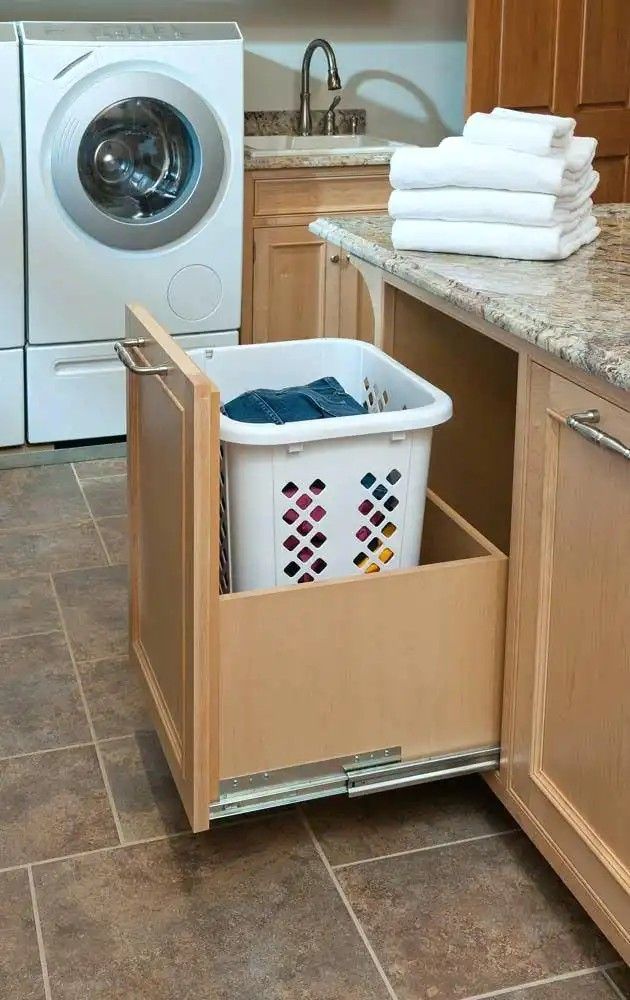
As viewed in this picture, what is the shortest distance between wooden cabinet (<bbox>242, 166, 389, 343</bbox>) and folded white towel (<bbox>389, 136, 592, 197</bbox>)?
1.86 meters

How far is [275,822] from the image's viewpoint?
1848 mm

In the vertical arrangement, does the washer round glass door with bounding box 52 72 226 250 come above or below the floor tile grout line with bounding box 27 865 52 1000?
above

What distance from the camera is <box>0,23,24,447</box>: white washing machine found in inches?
125

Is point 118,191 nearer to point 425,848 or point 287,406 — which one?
point 287,406

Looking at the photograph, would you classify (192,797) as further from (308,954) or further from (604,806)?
(604,806)

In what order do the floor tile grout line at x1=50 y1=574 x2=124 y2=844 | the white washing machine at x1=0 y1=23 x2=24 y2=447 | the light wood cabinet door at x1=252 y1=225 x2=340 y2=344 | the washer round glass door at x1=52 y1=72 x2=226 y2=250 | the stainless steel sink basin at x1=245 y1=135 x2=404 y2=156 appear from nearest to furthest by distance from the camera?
the floor tile grout line at x1=50 y1=574 x2=124 y2=844 → the white washing machine at x1=0 y1=23 x2=24 y2=447 → the washer round glass door at x1=52 y1=72 x2=226 y2=250 → the light wood cabinet door at x1=252 y1=225 x2=340 y2=344 → the stainless steel sink basin at x1=245 y1=135 x2=404 y2=156

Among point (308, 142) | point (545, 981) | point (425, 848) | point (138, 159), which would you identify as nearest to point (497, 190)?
point (425, 848)

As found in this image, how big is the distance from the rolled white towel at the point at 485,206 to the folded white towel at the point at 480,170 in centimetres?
1

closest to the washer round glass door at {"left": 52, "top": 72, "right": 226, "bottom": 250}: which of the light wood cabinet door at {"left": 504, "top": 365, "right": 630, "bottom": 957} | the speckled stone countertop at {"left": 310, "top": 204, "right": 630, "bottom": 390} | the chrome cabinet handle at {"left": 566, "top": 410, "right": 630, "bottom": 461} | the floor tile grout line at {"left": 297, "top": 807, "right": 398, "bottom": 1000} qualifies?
the speckled stone countertop at {"left": 310, "top": 204, "right": 630, "bottom": 390}

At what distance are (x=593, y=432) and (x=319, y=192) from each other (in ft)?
8.19

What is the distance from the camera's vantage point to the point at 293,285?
375 cm

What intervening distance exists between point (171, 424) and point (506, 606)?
1.74 feet

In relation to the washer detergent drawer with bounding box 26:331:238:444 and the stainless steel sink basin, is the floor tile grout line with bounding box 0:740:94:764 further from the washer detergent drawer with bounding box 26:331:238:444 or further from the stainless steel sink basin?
the stainless steel sink basin

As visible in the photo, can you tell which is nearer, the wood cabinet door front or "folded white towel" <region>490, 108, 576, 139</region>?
the wood cabinet door front
